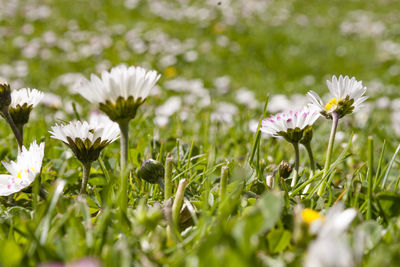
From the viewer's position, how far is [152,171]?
1.13 metres

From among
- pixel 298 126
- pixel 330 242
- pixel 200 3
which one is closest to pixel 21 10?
pixel 200 3

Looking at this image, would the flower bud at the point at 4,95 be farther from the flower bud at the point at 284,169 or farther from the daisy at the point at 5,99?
the flower bud at the point at 284,169

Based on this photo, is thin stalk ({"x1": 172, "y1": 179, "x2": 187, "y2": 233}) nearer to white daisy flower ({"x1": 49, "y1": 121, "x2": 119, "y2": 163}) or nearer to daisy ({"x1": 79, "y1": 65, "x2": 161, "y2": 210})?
daisy ({"x1": 79, "y1": 65, "x2": 161, "y2": 210})

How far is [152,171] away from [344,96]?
0.57 metres

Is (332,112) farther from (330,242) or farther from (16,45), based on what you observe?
(16,45)

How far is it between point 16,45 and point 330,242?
5.77 meters

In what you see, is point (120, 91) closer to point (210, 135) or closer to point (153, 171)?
point (153, 171)

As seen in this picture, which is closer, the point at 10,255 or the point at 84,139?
the point at 10,255

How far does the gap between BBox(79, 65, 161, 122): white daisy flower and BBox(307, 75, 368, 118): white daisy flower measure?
1.55 feet

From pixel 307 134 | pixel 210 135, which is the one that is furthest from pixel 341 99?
pixel 210 135

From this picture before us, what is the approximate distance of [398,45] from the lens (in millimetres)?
6660

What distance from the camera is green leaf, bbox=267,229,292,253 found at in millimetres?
813

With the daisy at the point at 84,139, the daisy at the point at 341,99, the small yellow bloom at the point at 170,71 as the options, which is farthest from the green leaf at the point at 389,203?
the small yellow bloom at the point at 170,71

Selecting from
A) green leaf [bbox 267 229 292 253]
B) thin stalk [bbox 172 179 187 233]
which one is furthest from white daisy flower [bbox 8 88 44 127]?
green leaf [bbox 267 229 292 253]
